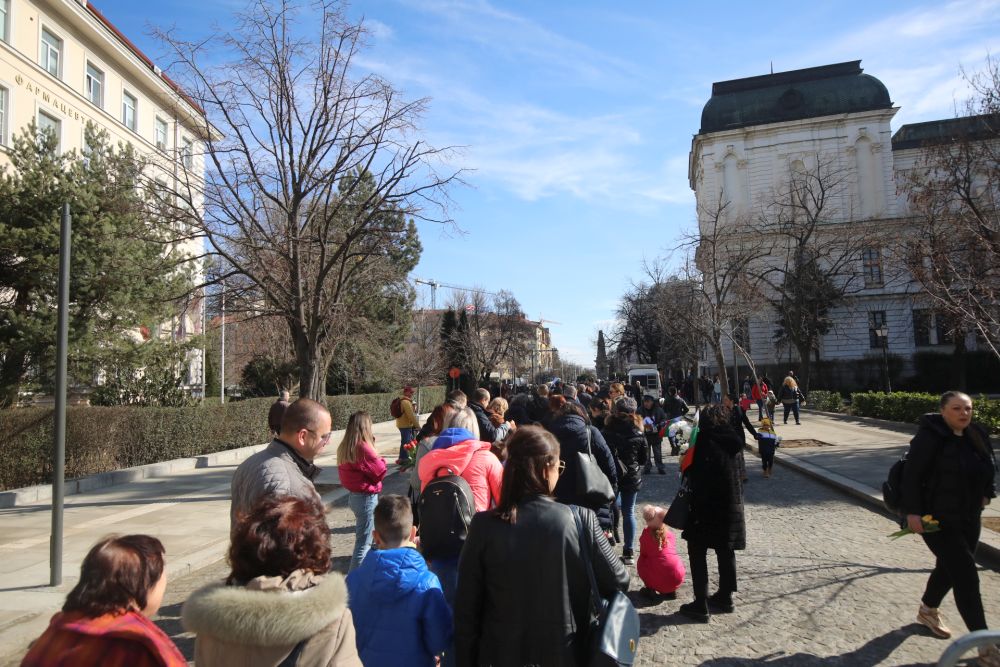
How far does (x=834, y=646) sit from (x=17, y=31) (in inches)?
1174

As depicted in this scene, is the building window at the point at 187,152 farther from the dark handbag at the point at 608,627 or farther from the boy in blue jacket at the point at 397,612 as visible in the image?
the dark handbag at the point at 608,627

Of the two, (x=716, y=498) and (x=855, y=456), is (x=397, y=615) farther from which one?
(x=855, y=456)

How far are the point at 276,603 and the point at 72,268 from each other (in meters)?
15.5

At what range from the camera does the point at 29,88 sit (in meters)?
23.2

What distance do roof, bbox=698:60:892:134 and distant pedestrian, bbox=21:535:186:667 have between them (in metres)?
59.8

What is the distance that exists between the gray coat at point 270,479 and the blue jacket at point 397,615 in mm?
589

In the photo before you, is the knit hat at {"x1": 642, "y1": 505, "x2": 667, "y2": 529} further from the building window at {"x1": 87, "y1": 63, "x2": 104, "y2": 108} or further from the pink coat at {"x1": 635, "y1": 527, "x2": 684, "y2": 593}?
the building window at {"x1": 87, "y1": 63, "x2": 104, "y2": 108}

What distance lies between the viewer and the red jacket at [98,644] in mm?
1741

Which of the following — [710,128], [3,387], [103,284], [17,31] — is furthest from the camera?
[710,128]

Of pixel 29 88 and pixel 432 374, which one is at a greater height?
pixel 29 88

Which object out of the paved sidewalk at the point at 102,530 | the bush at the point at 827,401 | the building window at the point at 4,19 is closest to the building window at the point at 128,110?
the building window at the point at 4,19

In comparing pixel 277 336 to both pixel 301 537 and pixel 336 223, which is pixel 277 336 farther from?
pixel 301 537

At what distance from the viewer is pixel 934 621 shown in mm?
4645

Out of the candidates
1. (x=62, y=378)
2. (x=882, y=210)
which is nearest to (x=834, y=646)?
(x=62, y=378)
